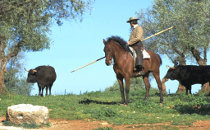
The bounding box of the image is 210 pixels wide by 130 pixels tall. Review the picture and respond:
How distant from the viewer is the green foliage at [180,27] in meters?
30.3

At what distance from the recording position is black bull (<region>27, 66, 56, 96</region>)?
90.9ft

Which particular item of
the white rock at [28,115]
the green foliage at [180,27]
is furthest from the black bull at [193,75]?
the white rock at [28,115]

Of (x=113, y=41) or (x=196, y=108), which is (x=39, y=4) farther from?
(x=196, y=108)

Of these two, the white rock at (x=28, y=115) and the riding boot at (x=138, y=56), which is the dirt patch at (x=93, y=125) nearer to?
the white rock at (x=28, y=115)

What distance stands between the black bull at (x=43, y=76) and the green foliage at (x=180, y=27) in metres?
11.1

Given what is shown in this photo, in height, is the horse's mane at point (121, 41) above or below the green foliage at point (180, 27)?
below

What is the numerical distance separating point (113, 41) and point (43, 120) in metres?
6.73

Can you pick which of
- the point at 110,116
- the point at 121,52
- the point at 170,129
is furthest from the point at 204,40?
the point at 170,129

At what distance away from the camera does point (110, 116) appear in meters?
14.1

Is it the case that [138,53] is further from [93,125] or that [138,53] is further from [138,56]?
[93,125]

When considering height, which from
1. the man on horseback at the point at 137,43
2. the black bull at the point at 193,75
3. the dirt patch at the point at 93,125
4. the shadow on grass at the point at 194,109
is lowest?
the dirt patch at the point at 93,125

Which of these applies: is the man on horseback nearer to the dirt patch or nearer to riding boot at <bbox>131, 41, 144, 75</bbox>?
riding boot at <bbox>131, 41, 144, 75</bbox>

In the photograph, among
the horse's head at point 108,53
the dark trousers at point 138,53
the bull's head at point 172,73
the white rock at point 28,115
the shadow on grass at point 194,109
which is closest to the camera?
the white rock at point 28,115

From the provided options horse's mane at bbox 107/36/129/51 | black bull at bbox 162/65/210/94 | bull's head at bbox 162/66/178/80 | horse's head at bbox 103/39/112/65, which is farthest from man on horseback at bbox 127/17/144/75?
bull's head at bbox 162/66/178/80
